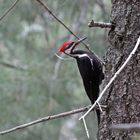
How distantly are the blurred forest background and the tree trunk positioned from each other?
279cm

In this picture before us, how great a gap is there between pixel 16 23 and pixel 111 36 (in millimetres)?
4852

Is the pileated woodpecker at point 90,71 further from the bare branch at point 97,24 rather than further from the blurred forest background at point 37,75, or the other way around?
the blurred forest background at point 37,75

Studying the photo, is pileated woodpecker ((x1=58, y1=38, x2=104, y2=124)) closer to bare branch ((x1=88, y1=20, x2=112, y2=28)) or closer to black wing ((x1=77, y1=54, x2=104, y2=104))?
black wing ((x1=77, y1=54, x2=104, y2=104))

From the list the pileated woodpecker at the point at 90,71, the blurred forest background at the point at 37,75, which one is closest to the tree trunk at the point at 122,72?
the pileated woodpecker at the point at 90,71

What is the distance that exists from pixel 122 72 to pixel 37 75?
3.74m

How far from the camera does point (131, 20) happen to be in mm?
2373

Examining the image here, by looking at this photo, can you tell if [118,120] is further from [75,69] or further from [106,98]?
[75,69]

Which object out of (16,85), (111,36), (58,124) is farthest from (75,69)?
(111,36)

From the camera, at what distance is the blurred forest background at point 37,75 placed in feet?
18.8

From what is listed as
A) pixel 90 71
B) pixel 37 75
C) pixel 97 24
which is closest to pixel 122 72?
pixel 97 24

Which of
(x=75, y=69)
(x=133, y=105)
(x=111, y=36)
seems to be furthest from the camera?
(x=75, y=69)

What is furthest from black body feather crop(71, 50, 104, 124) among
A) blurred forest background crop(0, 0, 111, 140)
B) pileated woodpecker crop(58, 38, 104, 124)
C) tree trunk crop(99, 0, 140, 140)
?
blurred forest background crop(0, 0, 111, 140)

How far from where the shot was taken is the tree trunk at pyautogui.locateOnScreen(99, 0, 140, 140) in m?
2.28

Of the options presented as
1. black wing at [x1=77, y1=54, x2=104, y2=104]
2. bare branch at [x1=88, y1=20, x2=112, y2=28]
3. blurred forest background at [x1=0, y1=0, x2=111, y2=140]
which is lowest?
blurred forest background at [x1=0, y1=0, x2=111, y2=140]
